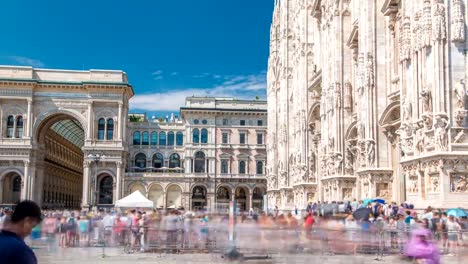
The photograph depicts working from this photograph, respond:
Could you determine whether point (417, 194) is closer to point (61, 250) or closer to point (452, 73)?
point (452, 73)

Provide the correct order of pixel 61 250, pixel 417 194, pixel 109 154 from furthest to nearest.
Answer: pixel 109 154 → pixel 417 194 → pixel 61 250

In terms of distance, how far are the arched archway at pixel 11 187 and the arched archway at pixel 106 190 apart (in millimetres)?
11896

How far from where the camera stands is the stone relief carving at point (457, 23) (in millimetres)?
21234

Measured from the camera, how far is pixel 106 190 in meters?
91.8

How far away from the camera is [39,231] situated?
55.2ft

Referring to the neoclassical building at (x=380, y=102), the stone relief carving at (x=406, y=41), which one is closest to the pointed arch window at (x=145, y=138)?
the neoclassical building at (x=380, y=102)

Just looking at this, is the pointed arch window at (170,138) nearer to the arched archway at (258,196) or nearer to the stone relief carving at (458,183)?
the arched archway at (258,196)

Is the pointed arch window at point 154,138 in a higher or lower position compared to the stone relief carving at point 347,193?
higher

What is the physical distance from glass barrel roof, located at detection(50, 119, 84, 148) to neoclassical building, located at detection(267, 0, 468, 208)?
56.4 m

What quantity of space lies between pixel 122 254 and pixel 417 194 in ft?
39.1

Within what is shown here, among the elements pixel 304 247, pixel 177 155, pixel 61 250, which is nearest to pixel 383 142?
pixel 304 247

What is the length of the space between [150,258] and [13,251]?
17.0 m

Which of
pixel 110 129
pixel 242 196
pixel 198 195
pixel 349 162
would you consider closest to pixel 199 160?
pixel 198 195

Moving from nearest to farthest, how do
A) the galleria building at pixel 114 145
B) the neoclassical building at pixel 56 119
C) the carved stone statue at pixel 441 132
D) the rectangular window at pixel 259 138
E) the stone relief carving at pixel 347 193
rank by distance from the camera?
the carved stone statue at pixel 441 132, the stone relief carving at pixel 347 193, the neoclassical building at pixel 56 119, the galleria building at pixel 114 145, the rectangular window at pixel 259 138
